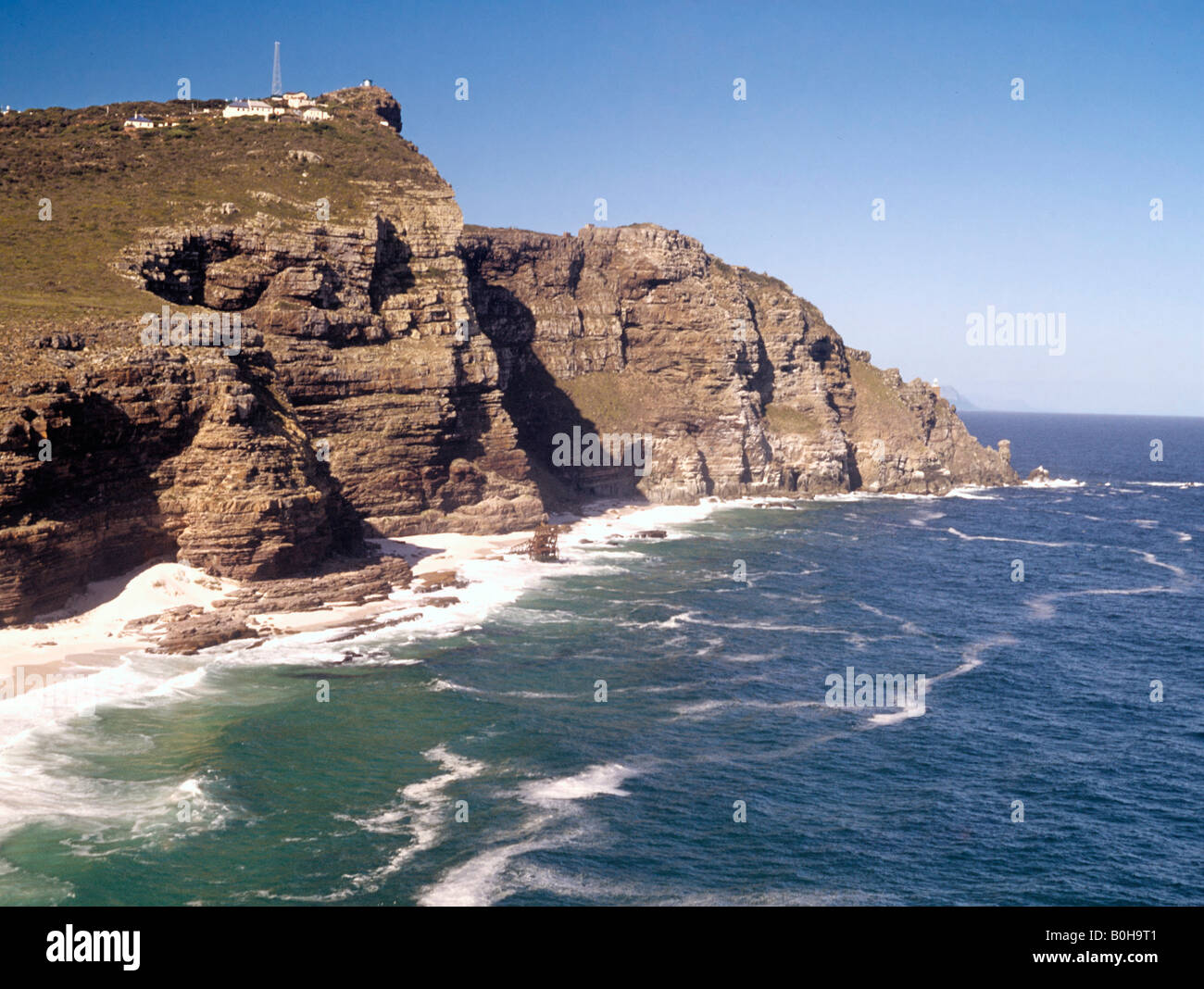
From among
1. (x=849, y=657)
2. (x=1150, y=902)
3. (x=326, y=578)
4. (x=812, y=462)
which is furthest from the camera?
(x=812, y=462)

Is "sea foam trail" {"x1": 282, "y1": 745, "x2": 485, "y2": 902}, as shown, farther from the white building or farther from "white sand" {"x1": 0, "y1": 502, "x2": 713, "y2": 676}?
the white building

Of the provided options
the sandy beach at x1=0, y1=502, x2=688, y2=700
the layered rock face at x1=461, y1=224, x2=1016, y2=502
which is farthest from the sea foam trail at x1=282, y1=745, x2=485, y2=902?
the layered rock face at x1=461, y1=224, x2=1016, y2=502

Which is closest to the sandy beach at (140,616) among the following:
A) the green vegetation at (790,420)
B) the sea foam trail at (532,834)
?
the sea foam trail at (532,834)

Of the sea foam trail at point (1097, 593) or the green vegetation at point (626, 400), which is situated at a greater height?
the green vegetation at point (626, 400)

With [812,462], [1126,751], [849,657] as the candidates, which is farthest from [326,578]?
[812,462]

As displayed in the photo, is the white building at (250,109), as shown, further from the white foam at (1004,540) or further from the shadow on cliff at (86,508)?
the white foam at (1004,540)
